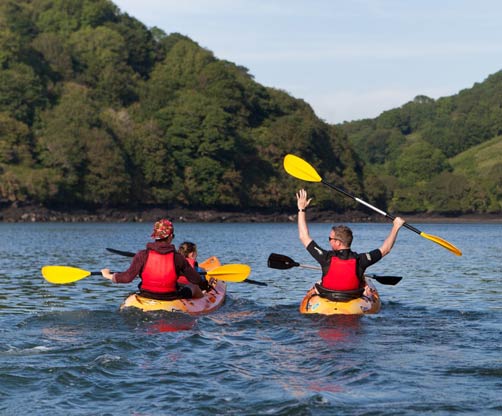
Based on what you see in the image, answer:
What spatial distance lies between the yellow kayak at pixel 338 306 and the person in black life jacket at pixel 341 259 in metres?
0.12

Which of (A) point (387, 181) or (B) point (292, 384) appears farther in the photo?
(A) point (387, 181)

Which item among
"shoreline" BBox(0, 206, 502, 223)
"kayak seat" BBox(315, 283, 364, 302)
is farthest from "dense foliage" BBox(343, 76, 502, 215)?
"kayak seat" BBox(315, 283, 364, 302)

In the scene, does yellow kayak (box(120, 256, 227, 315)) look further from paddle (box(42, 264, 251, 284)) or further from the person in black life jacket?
the person in black life jacket

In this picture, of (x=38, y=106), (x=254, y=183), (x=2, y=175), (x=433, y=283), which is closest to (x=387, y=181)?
(x=254, y=183)

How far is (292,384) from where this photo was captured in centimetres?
981

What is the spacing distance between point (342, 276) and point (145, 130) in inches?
3714

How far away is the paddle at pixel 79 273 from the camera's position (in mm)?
16188

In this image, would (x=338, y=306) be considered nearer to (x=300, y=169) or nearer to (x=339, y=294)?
(x=339, y=294)

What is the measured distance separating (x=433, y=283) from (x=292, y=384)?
1536 centimetres

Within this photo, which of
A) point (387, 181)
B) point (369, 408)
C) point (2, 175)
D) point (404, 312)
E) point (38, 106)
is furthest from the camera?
point (387, 181)

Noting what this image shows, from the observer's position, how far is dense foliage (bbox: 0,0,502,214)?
323ft

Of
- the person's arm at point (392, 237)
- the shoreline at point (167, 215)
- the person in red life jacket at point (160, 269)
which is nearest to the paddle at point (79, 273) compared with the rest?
the person in red life jacket at point (160, 269)

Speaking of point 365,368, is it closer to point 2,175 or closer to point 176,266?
point 176,266

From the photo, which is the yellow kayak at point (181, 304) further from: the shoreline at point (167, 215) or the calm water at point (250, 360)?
the shoreline at point (167, 215)
